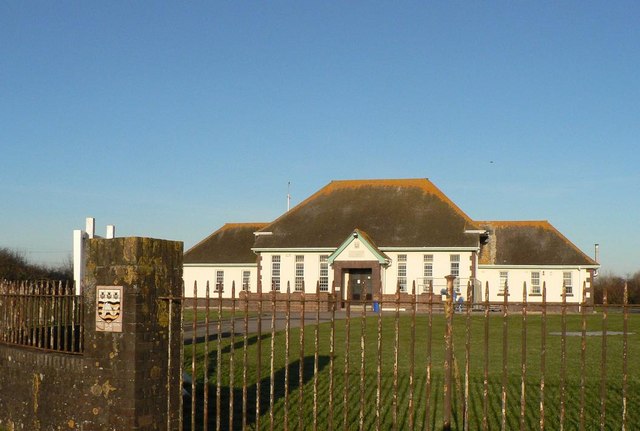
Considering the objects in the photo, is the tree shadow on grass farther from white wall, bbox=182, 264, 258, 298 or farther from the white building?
white wall, bbox=182, 264, 258, 298

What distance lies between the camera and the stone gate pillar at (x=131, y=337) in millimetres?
8242

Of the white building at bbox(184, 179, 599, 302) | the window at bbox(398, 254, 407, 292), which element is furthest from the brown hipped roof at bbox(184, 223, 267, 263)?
the window at bbox(398, 254, 407, 292)

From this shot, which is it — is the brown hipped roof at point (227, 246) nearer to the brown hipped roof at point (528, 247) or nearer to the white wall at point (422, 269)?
the white wall at point (422, 269)

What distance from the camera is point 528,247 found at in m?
45.0

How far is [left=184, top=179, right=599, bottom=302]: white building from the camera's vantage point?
137 ft

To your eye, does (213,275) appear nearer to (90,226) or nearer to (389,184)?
(389,184)

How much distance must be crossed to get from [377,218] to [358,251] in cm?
375

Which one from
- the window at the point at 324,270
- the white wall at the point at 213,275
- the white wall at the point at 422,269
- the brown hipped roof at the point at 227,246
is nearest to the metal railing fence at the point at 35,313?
the white wall at the point at 422,269

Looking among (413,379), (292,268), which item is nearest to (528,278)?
(292,268)

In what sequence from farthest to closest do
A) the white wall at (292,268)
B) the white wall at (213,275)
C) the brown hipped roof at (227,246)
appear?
the brown hipped roof at (227,246), the white wall at (213,275), the white wall at (292,268)

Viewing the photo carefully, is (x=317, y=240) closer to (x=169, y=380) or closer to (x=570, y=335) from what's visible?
(x=570, y=335)

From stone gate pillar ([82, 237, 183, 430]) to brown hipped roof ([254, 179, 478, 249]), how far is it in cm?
3377

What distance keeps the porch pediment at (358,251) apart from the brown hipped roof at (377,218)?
4.22 feet

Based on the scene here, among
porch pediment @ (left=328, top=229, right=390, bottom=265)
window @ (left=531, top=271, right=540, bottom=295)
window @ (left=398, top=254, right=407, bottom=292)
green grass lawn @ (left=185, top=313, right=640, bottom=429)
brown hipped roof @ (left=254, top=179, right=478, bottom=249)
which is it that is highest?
brown hipped roof @ (left=254, top=179, right=478, bottom=249)
